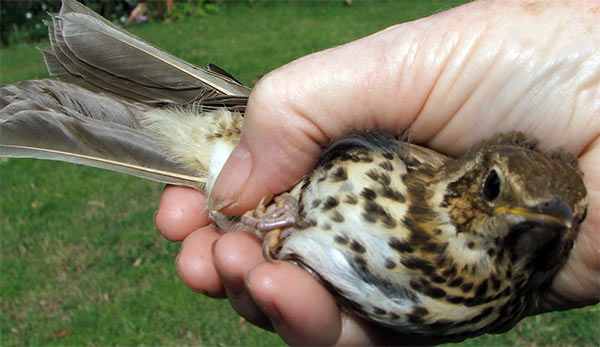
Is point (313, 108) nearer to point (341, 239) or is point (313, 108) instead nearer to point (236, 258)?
point (341, 239)

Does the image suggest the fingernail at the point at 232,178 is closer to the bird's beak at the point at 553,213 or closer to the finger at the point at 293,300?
the finger at the point at 293,300

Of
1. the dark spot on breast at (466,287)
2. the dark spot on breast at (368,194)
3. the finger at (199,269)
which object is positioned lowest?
the finger at (199,269)

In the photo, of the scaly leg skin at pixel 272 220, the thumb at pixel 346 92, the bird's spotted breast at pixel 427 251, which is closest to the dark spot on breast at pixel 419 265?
the bird's spotted breast at pixel 427 251

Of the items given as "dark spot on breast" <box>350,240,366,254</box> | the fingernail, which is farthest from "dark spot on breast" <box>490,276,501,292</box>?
the fingernail

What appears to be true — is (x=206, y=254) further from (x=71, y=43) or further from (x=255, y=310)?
(x=71, y=43)

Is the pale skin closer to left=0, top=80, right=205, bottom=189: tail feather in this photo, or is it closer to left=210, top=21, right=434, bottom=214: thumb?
left=210, top=21, right=434, bottom=214: thumb
